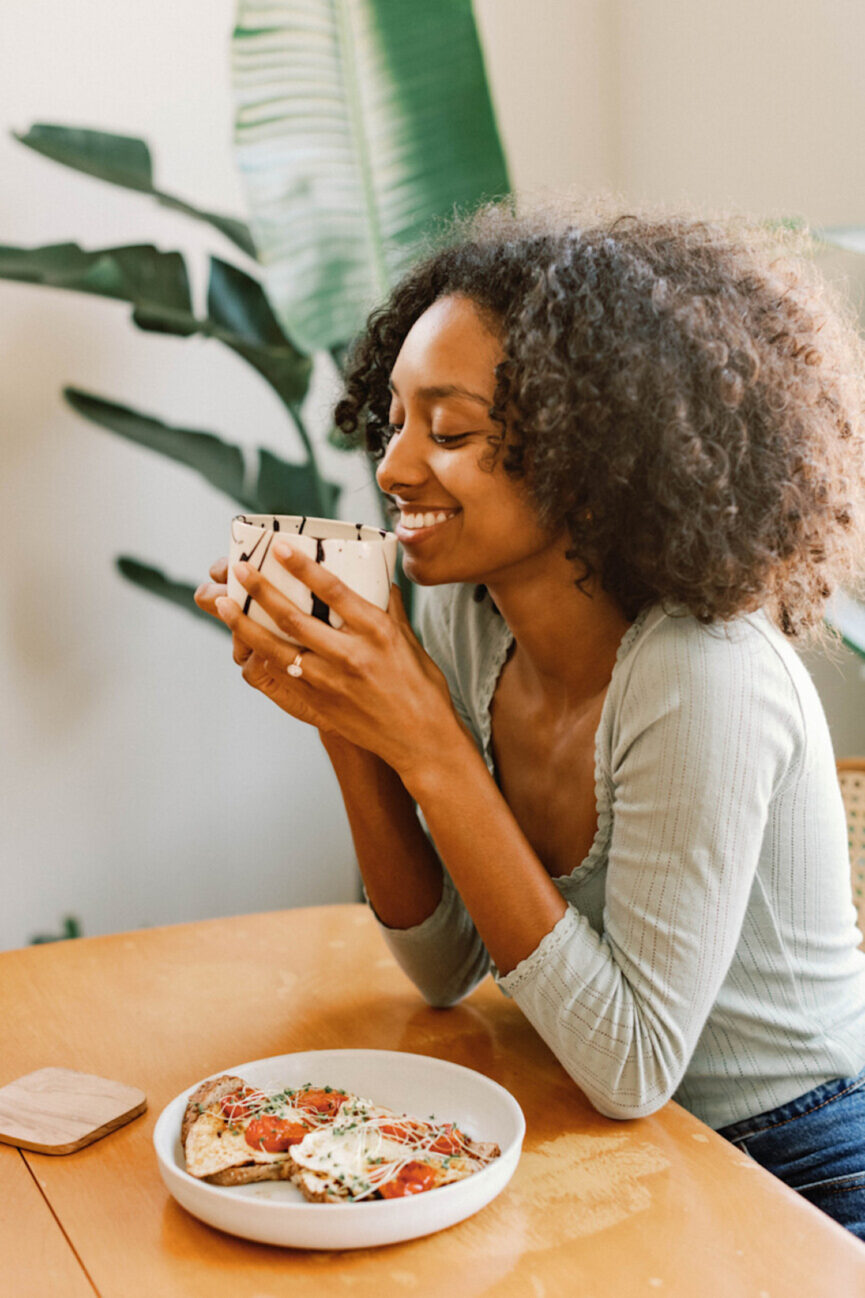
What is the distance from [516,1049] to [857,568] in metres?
0.53

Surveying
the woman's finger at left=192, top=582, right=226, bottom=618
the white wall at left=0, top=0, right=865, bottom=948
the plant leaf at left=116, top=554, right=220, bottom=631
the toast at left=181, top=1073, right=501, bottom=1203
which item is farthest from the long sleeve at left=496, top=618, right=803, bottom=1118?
the plant leaf at left=116, top=554, right=220, bottom=631

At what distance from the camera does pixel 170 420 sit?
1875 mm

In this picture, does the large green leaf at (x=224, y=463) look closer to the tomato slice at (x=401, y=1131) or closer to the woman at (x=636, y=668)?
the woman at (x=636, y=668)

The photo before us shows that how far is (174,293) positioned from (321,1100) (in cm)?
140

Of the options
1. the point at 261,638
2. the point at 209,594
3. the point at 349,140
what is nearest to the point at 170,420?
the point at 349,140

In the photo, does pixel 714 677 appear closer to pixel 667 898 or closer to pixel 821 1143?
pixel 667 898

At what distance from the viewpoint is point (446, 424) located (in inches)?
36.9

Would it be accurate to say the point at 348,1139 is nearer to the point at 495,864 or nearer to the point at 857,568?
the point at 495,864

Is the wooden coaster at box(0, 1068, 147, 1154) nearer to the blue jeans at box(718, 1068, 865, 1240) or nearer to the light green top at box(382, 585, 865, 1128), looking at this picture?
the light green top at box(382, 585, 865, 1128)

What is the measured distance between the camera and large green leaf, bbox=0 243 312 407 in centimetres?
176

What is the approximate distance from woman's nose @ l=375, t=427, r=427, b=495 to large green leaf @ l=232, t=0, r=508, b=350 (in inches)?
39.2

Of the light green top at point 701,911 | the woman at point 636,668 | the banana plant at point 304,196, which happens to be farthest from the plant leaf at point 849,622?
the banana plant at point 304,196

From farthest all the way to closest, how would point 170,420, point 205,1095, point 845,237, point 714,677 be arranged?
point 170,420 → point 845,237 → point 714,677 → point 205,1095

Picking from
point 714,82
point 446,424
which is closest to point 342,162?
point 714,82
